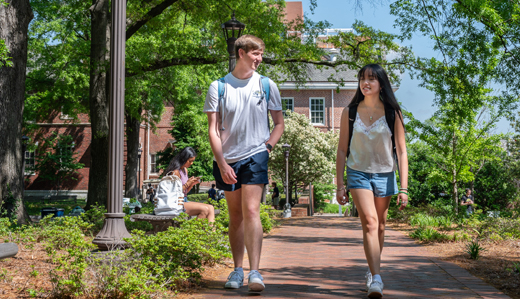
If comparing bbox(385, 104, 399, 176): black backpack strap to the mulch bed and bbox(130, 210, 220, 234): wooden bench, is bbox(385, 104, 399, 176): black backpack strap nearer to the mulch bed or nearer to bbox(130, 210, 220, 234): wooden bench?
the mulch bed

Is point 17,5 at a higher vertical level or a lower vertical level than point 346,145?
higher

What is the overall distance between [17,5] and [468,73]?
9.06 m

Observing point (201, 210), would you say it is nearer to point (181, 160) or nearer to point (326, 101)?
point (181, 160)

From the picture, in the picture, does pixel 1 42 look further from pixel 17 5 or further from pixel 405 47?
pixel 405 47

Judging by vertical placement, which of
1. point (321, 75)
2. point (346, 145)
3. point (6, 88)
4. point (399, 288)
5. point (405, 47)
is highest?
point (321, 75)

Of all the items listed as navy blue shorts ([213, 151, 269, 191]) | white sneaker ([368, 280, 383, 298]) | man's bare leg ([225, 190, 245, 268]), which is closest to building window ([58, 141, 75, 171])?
man's bare leg ([225, 190, 245, 268])

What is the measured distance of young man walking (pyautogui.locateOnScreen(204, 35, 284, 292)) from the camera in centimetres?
384

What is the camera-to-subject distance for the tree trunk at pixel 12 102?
8898mm

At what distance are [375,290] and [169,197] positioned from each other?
3611mm

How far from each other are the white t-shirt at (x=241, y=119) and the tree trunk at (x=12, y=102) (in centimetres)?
639

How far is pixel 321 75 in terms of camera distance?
137ft

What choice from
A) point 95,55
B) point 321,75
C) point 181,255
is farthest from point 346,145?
point 321,75

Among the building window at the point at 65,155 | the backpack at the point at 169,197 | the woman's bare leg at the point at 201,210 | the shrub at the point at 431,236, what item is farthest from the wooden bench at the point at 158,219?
the building window at the point at 65,155

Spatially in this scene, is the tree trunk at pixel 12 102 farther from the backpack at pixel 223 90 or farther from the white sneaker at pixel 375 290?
the white sneaker at pixel 375 290
